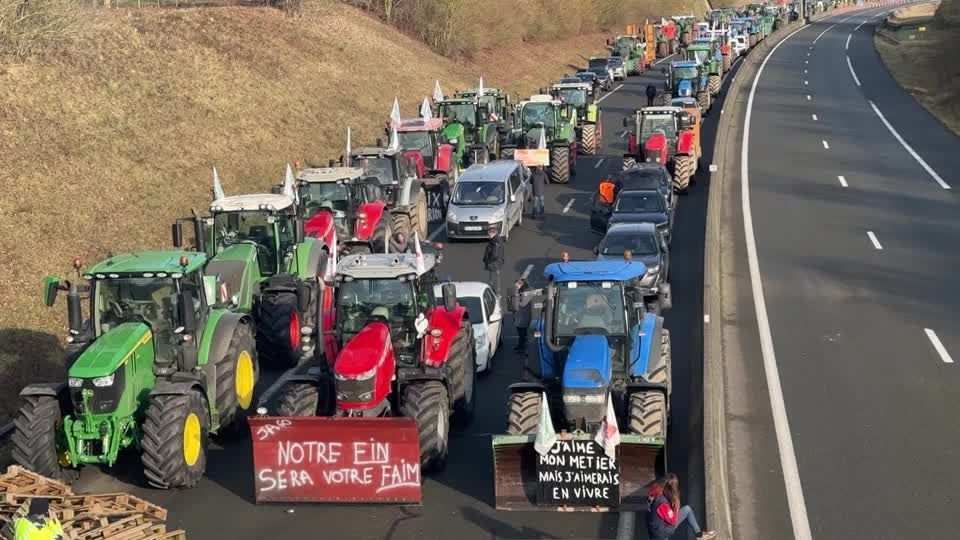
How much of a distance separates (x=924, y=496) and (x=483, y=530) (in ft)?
17.0

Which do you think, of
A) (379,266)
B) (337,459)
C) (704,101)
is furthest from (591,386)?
(704,101)

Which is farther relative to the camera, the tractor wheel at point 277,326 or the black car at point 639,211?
the black car at point 639,211

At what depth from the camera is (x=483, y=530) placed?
48.1ft

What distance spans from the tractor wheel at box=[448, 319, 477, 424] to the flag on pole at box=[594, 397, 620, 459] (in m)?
3.00

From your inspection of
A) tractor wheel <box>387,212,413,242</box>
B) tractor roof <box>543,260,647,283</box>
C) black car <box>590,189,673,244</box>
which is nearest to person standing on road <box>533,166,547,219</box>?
black car <box>590,189,673,244</box>

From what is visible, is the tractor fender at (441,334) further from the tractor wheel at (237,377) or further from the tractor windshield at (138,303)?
the tractor windshield at (138,303)

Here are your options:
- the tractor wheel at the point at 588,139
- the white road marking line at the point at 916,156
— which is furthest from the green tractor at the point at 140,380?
the tractor wheel at the point at 588,139

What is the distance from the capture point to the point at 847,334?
2273 centimetres

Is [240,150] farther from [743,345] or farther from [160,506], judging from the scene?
[160,506]

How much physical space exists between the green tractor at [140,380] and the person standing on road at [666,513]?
19.0 feet

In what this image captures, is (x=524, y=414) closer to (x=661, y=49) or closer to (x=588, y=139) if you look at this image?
(x=588, y=139)

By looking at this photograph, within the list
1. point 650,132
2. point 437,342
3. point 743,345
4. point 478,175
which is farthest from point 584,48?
point 437,342

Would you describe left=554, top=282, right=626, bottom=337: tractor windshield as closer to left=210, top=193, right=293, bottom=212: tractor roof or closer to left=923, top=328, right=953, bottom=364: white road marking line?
left=210, top=193, right=293, bottom=212: tractor roof

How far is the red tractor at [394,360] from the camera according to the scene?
15.6 meters
